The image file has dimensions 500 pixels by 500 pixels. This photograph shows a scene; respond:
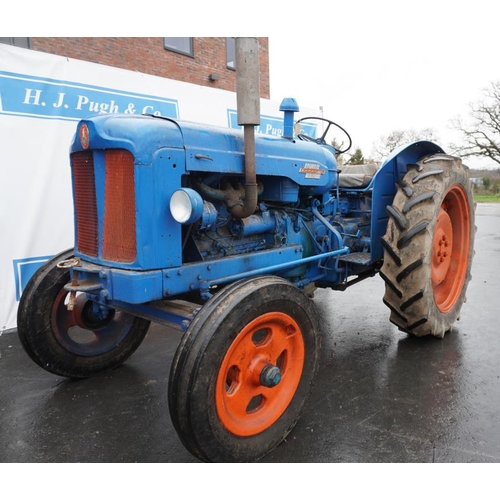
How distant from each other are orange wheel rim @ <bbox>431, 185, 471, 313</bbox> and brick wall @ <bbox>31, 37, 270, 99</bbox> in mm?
6609

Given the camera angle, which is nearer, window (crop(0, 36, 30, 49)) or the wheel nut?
the wheel nut

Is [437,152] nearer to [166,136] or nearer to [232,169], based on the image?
[232,169]

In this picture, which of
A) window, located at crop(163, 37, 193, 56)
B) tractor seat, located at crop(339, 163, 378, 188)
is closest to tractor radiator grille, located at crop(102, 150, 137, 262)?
tractor seat, located at crop(339, 163, 378, 188)

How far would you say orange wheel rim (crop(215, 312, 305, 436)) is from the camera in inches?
78.9

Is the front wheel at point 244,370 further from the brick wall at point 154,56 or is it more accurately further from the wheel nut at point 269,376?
the brick wall at point 154,56

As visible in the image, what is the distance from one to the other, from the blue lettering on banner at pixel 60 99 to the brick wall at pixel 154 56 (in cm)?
310

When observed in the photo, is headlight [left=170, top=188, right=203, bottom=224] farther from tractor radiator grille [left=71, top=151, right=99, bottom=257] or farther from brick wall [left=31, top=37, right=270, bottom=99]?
brick wall [left=31, top=37, right=270, bottom=99]

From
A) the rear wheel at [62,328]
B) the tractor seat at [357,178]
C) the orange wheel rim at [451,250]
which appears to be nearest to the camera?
the rear wheel at [62,328]

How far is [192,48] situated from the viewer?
9.25m

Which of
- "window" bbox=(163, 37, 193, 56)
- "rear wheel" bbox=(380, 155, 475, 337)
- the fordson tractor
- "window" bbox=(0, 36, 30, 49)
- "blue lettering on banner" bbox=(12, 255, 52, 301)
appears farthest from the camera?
"window" bbox=(163, 37, 193, 56)

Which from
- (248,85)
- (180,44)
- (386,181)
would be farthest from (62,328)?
(180,44)

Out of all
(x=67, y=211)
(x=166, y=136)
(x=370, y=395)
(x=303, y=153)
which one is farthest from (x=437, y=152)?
(x=67, y=211)

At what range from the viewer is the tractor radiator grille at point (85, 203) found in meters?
2.41

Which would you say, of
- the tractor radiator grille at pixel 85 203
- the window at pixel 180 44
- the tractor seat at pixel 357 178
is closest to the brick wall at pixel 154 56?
the window at pixel 180 44
